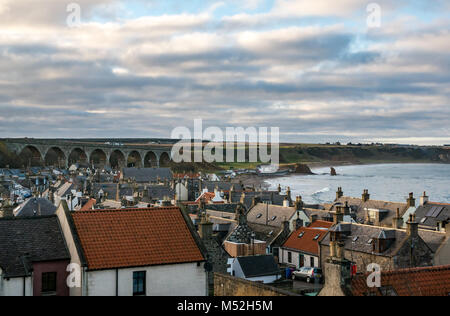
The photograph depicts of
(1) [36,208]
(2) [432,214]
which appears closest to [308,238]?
(2) [432,214]

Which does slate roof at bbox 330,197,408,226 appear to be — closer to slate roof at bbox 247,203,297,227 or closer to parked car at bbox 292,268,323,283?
slate roof at bbox 247,203,297,227

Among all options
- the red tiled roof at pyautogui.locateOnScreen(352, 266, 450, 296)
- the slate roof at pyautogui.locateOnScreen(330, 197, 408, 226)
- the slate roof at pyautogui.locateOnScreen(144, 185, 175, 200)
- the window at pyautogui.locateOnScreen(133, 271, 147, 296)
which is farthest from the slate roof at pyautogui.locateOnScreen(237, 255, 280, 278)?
the slate roof at pyautogui.locateOnScreen(144, 185, 175, 200)

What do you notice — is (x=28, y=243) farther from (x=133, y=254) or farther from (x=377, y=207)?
(x=377, y=207)

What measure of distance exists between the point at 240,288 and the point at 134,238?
5.29 m

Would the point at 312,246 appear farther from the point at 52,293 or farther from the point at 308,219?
the point at 52,293

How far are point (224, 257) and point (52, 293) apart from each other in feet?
42.0

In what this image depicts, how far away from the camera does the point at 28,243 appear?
24.4 meters

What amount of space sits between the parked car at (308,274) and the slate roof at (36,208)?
2106 centimetres

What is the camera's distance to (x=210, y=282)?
26.6 m

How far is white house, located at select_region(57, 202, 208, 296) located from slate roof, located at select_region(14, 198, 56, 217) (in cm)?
2233

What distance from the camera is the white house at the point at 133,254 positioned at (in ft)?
76.1

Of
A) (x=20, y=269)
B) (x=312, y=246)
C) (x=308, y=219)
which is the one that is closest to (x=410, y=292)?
(x=20, y=269)

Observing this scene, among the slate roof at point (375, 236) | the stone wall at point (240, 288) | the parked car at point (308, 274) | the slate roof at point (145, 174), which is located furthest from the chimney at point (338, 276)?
the slate roof at point (145, 174)

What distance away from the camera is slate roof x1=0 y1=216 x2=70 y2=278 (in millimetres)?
23250
